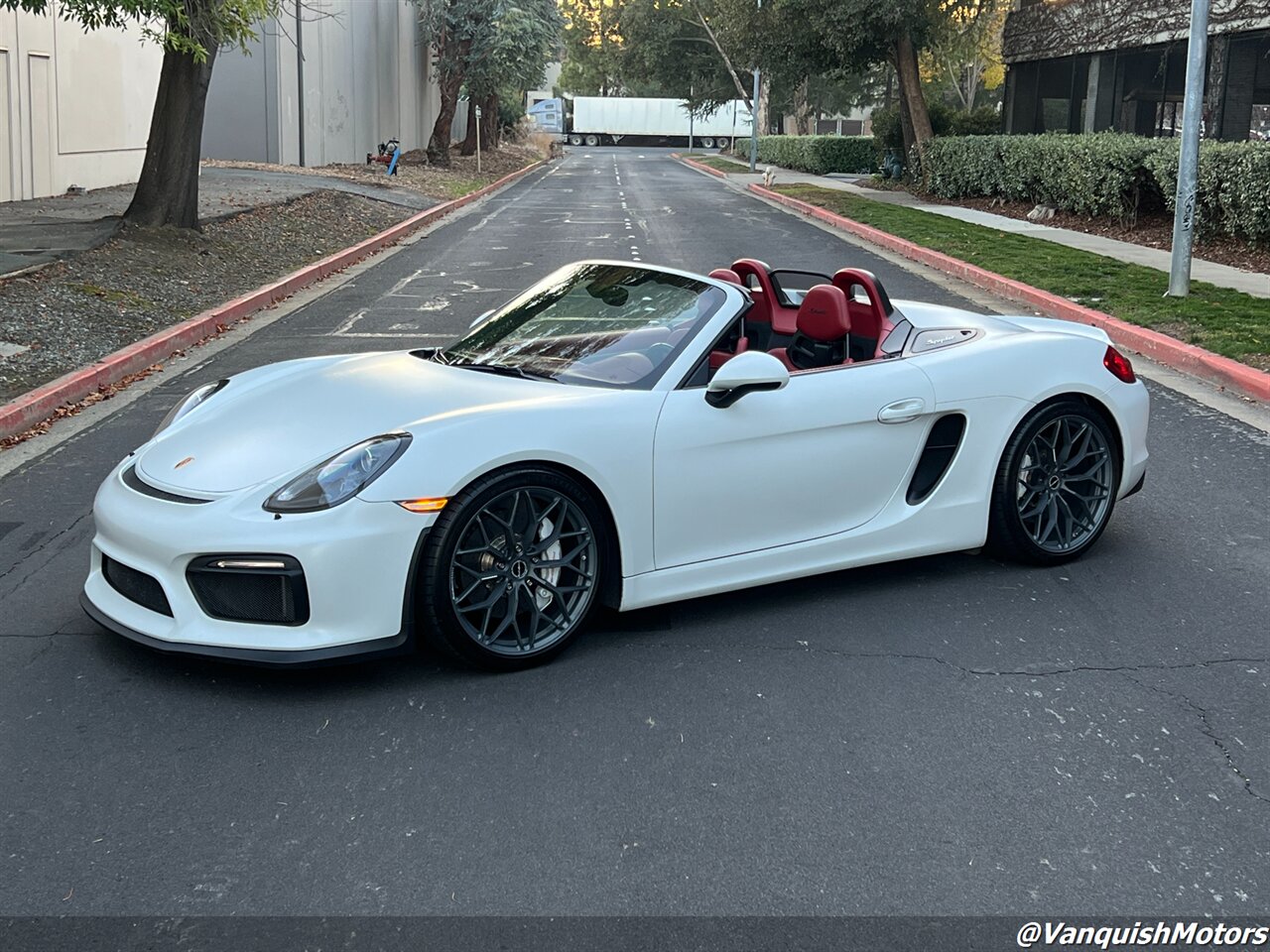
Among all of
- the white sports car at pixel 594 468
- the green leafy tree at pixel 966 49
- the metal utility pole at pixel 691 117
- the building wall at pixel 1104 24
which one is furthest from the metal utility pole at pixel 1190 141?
the metal utility pole at pixel 691 117

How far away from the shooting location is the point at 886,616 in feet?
16.8

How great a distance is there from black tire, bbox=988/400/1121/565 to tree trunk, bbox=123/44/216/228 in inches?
535

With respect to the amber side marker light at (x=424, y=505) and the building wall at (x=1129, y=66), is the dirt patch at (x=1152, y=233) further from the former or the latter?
the amber side marker light at (x=424, y=505)

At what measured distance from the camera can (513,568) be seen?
4.43 metres

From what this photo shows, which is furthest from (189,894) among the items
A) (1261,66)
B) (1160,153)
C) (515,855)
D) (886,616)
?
(1261,66)

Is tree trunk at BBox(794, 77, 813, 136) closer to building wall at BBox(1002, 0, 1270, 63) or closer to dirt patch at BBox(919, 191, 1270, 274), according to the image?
building wall at BBox(1002, 0, 1270, 63)

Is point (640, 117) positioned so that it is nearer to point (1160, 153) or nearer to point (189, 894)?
point (1160, 153)

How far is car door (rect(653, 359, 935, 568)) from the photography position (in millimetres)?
4762

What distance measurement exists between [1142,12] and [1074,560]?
25.6 metres

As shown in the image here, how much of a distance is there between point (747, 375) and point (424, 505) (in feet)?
4.14

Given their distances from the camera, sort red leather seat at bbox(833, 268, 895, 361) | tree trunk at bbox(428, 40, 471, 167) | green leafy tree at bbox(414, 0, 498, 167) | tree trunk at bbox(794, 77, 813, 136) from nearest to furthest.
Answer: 1. red leather seat at bbox(833, 268, 895, 361)
2. green leafy tree at bbox(414, 0, 498, 167)
3. tree trunk at bbox(428, 40, 471, 167)
4. tree trunk at bbox(794, 77, 813, 136)

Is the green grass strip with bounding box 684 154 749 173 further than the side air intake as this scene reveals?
Yes

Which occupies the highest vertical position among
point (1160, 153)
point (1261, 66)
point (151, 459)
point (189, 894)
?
point (1261, 66)

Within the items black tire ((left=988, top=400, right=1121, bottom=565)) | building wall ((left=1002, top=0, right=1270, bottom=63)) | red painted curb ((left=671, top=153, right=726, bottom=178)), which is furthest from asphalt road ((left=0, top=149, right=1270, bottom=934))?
red painted curb ((left=671, top=153, right=726, bottom=178))
